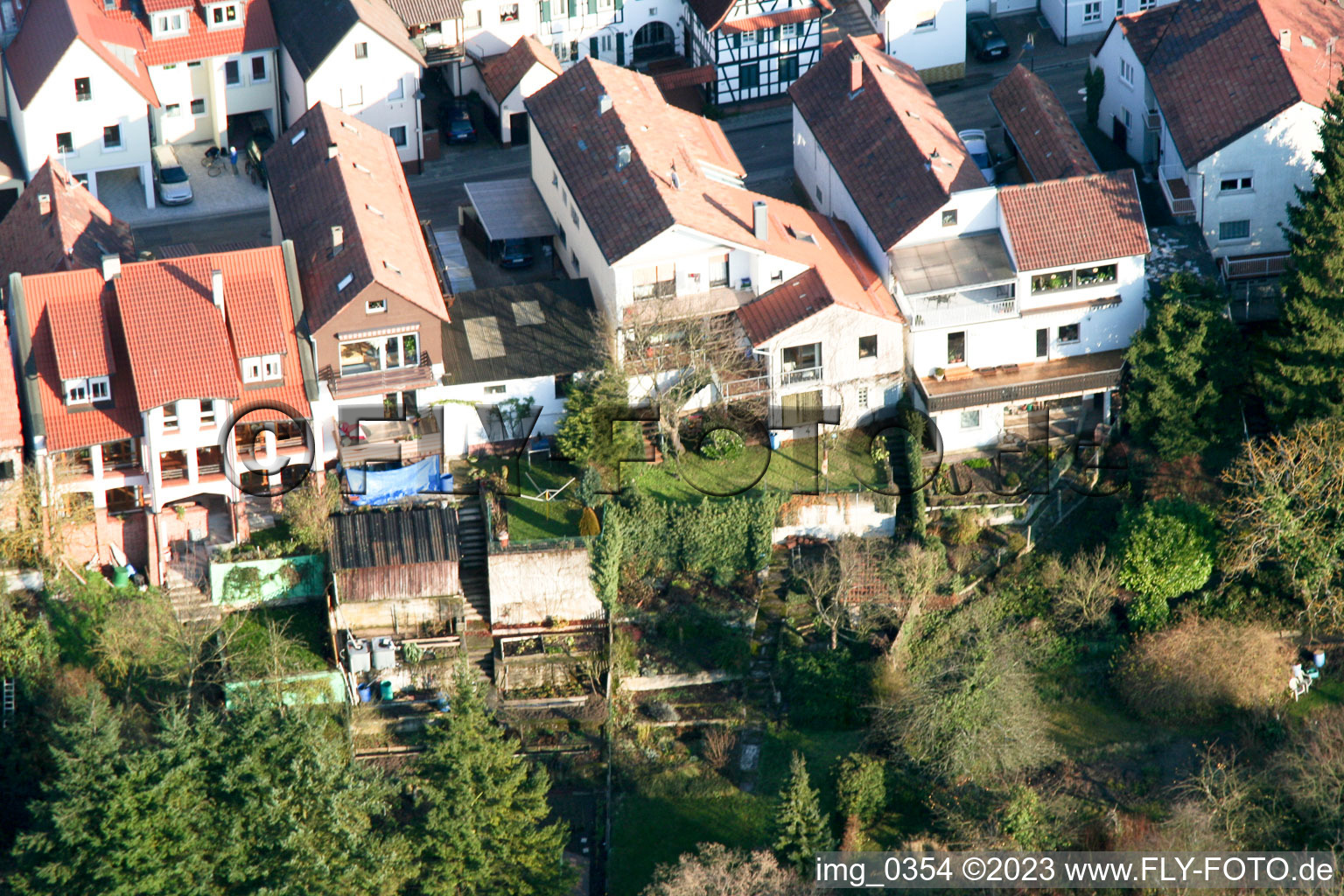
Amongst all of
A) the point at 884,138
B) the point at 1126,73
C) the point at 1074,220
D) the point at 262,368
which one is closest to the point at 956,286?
the point at 1074,220

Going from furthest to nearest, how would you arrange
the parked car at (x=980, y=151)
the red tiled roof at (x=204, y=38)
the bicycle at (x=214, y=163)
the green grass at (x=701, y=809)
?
the bicycle at (x=214, y=163), the red tiled roof at (x=204, y=38), the parked car at (x=980, y=151), the green grass at (x=701, y=809)

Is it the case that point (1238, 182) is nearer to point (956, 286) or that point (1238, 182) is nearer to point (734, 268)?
point (956, 286)

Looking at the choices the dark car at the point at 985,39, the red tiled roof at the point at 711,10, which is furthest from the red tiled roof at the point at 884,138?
Answer: the dark car at the point at 985,39

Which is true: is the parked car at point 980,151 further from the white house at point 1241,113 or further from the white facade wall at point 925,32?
the white facade wall at point 925,32

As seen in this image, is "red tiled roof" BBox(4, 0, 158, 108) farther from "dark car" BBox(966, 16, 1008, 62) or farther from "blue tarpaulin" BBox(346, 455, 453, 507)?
"dark car" BBox(966, 16, 1008, 62)

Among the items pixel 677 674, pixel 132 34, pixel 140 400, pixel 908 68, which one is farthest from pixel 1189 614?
pixel 132 34
